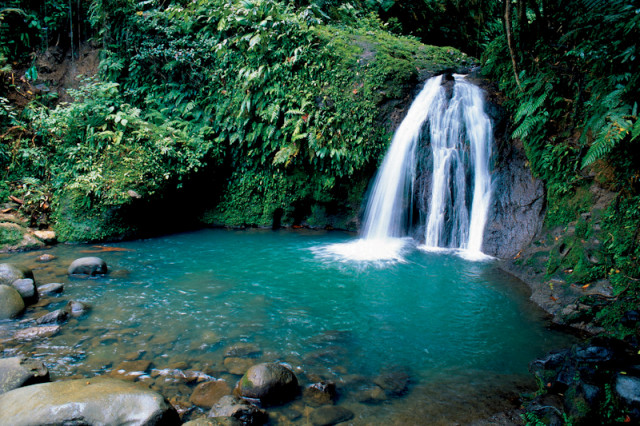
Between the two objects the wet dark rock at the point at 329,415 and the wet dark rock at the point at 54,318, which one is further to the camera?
the wet dark rock at the point at 54,318

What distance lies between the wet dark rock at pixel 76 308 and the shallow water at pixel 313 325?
12 cm

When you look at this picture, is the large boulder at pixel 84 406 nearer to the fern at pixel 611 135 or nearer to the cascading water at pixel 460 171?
the fern at pixel 611 135

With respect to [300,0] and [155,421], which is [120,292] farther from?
[300,0]

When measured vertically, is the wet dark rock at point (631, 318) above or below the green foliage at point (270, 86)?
below

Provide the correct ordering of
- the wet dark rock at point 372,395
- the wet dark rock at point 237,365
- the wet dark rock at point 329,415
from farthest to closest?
the wet dark rock at point 237,365 → the wet dark rock at point 372,395 → the wet dark rock at point 329,415

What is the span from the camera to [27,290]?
5.60 metres

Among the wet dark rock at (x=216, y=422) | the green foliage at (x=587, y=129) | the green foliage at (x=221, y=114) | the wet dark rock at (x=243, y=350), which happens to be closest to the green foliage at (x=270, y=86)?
the green foliage at (x=221, y=114)

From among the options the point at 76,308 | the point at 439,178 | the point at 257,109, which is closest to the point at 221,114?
the point at 257,109

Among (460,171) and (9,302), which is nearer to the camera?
(9,302)

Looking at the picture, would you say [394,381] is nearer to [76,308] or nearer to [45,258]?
[76,308]

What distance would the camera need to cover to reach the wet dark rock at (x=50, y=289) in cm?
595

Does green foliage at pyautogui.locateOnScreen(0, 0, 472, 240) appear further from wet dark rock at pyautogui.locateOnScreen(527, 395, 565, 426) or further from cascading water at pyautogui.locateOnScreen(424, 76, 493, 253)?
wet dark rock at pyautogui.locateOnScreen(527, 395, 565, 426)

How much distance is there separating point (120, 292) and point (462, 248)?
7.17 metres

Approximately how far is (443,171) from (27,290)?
27.9 feet
